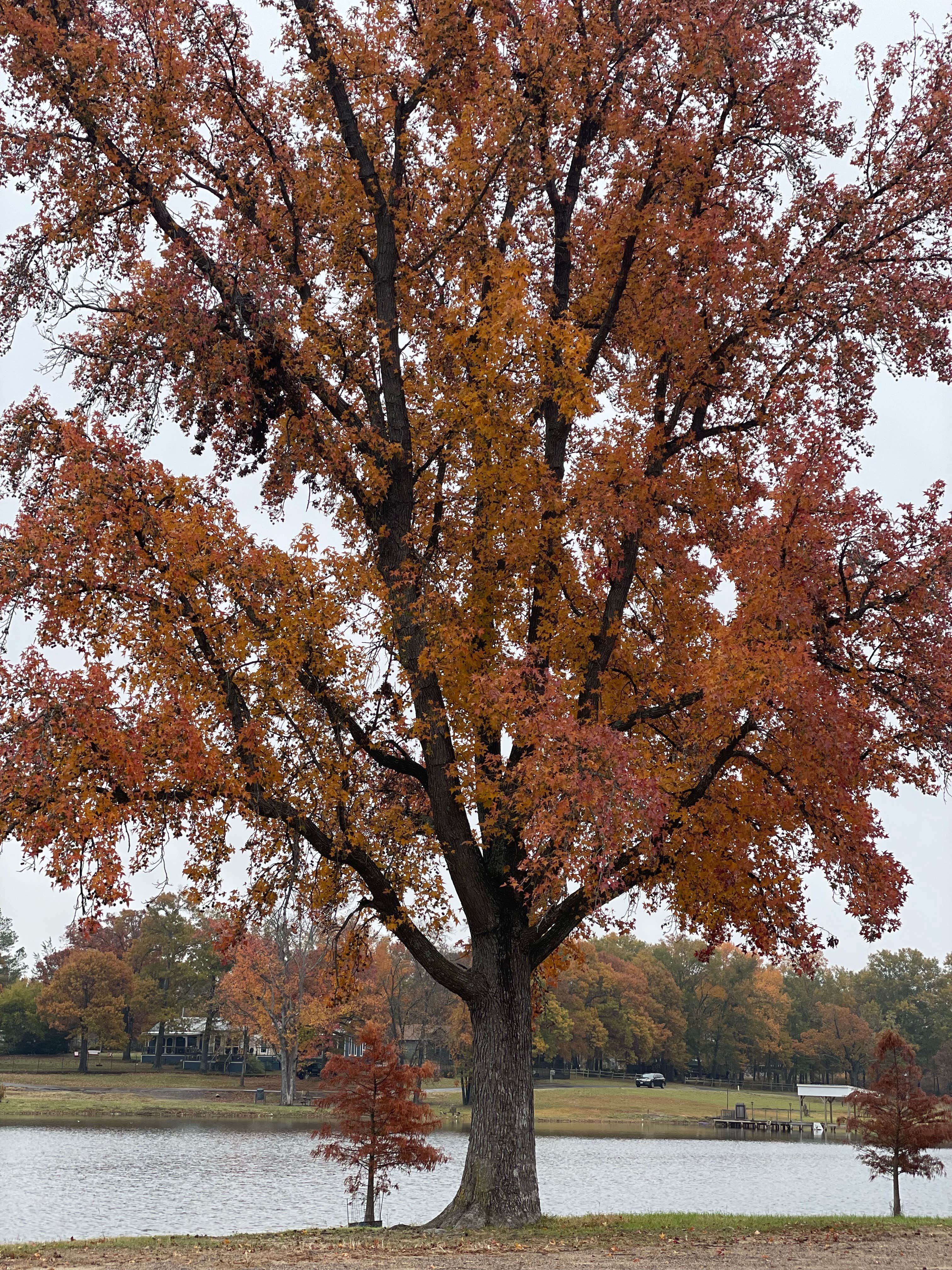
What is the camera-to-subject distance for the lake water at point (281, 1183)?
72.4 ft

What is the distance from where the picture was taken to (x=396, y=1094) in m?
21.4

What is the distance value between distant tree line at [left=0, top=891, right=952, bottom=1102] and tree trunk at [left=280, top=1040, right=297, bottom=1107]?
13 centimetres

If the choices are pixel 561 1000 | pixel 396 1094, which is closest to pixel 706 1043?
pixel 561 1000

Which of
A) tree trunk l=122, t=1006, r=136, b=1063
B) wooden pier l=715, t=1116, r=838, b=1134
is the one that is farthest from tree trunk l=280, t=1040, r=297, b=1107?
wooden pier l=715, t=1116, r=838, b=1134

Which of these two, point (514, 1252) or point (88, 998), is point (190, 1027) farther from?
point (514, 1252)

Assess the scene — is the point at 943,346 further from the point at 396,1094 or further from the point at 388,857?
the point at 396,1094

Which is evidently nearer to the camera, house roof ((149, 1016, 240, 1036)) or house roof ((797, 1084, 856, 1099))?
house roof ((149, 1016, 240, 1036))

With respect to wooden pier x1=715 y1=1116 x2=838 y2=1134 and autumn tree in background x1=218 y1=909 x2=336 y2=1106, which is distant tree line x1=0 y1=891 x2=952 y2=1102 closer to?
autumn tree in background x1=218 y1=909 x2=336 y2=1106

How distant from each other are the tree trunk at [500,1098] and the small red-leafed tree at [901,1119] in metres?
18.7

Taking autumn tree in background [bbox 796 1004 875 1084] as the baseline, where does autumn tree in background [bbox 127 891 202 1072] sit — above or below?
above

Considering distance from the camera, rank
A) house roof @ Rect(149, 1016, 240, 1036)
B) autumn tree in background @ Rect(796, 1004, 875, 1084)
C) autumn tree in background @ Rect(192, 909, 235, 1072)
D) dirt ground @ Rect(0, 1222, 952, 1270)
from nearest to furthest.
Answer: dirt ground @ Rect(0, 1222, 952, 1270) < autumn tree in background @ Rect(192, 909, 235, 1072) < house roof @ Rect(149, 1016, 240, 1036) < autumn tree in background @ Rect(796, 1004, 875, 1084)

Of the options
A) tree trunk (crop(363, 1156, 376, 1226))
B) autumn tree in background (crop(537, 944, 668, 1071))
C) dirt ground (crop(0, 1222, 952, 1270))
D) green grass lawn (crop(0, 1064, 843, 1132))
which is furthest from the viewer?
autumn tree in background (crop(537, 944, 668, 1071))

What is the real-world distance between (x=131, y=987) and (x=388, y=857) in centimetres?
6544

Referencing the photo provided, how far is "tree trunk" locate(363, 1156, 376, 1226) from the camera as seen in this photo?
20.2m
